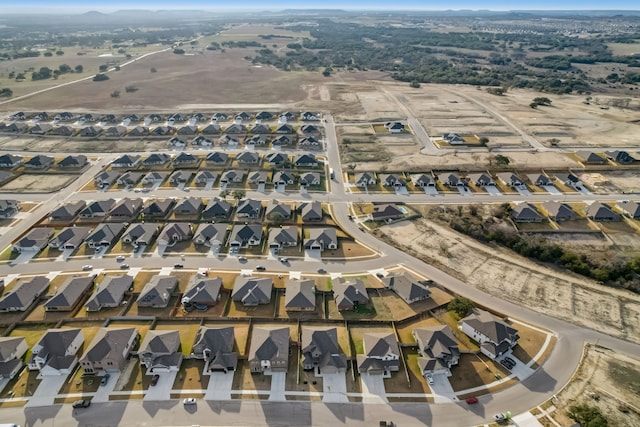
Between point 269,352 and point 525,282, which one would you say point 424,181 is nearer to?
point 525,282

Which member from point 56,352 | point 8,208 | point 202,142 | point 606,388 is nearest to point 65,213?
point 8,208

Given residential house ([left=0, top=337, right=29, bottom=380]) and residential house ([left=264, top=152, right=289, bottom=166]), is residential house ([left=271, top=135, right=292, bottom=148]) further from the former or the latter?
residential house ([left=0, top=337, right=29, bottom=380])

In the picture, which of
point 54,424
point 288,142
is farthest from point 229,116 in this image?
point 54,424

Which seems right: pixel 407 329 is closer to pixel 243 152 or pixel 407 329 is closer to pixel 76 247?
pixel 76 247

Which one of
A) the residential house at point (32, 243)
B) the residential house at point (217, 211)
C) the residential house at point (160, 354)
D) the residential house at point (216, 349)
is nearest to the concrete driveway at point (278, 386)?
the residential house at point (216, 349)

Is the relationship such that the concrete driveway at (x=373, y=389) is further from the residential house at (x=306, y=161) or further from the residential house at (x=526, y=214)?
the residential house at (x=306, y=161)
